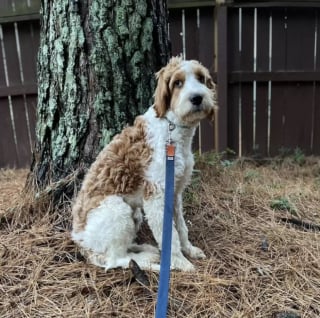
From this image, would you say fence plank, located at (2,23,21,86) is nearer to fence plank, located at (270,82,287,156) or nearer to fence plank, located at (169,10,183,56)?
fence plank, located at (169,10,183,56)

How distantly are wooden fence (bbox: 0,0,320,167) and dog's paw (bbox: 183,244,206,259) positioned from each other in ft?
10.4

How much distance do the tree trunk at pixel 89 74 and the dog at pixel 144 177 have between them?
47 centimetres

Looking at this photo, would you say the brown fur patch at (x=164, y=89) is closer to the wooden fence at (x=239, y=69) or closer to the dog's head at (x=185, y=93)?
the dog's head at (x=185, y=93)

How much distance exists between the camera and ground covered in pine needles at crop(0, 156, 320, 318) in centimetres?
249

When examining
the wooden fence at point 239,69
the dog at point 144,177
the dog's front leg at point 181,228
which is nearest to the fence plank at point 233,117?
the wooden fence at point 239,69

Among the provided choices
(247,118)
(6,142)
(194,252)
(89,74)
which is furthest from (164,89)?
(6,142)

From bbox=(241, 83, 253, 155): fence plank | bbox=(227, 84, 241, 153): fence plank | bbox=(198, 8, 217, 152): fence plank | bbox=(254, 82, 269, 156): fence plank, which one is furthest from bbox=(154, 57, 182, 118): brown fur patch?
bbox=(254, 82, 269, 156): fence plank

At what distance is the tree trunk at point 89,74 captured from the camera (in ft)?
10.9

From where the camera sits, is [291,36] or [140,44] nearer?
[140,44]

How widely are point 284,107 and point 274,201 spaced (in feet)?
8.99

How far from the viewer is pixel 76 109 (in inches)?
134

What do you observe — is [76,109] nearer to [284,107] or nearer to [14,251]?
[14,251]

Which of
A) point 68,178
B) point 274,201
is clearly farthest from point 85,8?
point 274,201

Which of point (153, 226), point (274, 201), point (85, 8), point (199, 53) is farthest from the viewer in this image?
point (199, 53)
